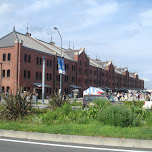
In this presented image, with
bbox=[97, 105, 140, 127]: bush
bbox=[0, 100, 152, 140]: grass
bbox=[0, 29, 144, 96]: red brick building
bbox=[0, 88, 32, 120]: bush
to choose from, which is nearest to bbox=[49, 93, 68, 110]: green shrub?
bbox=[0, 88, 32, 120]: bush

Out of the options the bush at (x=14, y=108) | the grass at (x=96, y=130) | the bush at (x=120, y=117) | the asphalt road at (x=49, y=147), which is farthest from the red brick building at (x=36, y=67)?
the asphalt road at (x=49, y=147)

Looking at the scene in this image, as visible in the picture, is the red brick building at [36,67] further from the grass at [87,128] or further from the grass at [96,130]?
the grass at [96,130]

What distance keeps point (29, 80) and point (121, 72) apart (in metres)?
63.6

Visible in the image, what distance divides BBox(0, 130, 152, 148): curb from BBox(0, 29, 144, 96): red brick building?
17.2 meters

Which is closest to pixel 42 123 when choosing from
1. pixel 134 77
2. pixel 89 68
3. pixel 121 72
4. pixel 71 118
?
pixel 71 118

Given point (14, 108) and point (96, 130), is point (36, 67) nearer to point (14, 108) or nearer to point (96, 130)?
point (14, 108)

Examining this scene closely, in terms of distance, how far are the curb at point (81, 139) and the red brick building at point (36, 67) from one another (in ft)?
56.4

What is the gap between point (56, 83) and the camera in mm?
50500

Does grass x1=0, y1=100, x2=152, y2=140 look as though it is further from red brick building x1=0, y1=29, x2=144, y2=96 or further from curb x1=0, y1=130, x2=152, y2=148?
red brick building x1=0, y1=29, x2=144, y2=96

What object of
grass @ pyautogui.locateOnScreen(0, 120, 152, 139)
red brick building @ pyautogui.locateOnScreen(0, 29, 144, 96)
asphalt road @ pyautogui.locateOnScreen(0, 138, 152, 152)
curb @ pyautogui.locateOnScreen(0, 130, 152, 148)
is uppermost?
red brick building @ pyautogui.locateOnScreen(0, 29, 144, 96)

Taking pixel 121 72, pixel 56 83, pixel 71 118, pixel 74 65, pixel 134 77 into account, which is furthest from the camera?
pixel 134 77

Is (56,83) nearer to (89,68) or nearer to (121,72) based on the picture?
(89,68)

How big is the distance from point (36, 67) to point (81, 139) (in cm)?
3822

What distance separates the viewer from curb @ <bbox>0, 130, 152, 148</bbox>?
702 cm
